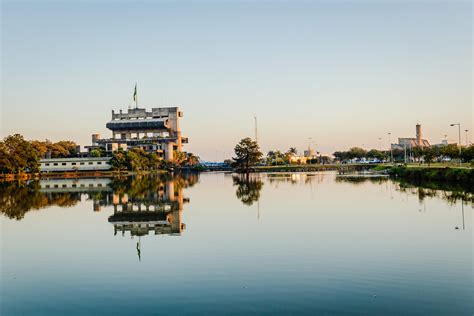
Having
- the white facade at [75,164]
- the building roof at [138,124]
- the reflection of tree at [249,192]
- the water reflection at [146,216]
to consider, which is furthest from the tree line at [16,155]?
the building roof at [138,124]

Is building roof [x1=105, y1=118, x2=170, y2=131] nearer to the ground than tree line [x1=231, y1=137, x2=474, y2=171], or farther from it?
farther from it

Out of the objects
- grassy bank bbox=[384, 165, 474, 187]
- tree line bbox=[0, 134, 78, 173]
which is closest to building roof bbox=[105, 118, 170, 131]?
tree line bbox=[0, 134, 78, 173]

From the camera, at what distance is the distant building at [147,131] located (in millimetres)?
151500

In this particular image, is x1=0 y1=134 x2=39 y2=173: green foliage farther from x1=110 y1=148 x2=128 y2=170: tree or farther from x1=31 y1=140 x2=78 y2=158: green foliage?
x1=31 y1=140 x2=78 y2=158: green foliage

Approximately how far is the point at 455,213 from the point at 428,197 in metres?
10.8

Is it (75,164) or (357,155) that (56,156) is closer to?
(75,164)

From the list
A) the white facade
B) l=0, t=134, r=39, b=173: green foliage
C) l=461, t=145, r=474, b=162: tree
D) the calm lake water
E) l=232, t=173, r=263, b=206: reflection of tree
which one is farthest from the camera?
the white facade

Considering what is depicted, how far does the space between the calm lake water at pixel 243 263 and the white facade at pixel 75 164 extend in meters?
92.4

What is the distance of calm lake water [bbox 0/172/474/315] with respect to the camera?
36.7ft

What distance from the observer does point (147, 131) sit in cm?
15850

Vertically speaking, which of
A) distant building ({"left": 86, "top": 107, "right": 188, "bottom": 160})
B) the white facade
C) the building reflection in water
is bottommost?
the building reflection in water

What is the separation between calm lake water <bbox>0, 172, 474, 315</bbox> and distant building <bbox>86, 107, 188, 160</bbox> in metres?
123

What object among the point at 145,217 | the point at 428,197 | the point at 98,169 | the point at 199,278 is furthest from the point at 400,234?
the point at 98,169

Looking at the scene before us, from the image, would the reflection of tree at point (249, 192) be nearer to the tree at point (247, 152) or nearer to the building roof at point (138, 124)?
the tree at point (247, 152)
